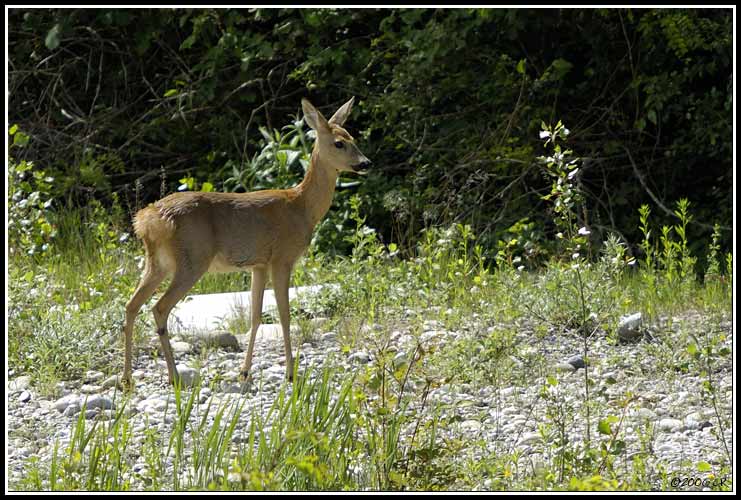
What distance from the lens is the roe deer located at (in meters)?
5.69

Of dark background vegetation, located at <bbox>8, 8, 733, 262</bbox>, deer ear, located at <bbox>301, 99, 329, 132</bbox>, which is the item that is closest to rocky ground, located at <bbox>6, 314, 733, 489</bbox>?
deer ear, located at <bbox>301, 99, 329, 132</bbox>

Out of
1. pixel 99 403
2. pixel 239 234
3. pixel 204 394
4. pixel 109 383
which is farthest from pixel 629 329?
pixel 99 403

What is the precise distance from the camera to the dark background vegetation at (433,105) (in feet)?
32.8

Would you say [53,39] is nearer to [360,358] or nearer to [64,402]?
[360,358]

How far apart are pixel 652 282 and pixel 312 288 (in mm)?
2356

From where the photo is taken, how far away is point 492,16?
9.66 meters

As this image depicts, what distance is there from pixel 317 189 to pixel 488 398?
1887 millimetres

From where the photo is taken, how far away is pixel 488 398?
204 inches

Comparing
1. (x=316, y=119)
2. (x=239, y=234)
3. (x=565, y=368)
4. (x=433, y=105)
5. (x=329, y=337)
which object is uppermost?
(x=433, y=105)

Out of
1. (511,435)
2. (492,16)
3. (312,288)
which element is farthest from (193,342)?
(492,16)

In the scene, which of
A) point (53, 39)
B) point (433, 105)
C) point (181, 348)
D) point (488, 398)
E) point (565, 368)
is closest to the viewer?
point (488, 398)

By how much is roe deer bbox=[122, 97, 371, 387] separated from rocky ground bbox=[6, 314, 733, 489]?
28 centimetres

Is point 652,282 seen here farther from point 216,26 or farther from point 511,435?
point 216,26

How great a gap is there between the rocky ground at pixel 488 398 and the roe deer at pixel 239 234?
28 cm
